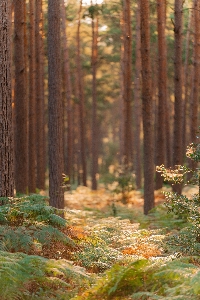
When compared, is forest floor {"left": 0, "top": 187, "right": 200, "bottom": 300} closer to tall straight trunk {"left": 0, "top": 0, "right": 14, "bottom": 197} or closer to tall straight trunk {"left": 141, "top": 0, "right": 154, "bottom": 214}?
tall straight trunk {"left": 0, "top": 0, "right": 14, "bottom": 197}

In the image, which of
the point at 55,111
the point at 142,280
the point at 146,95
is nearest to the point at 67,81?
the point at 146,95

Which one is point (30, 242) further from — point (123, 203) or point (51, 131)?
point (123, 203)

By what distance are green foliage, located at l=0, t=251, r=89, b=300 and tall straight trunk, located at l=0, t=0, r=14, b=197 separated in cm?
354

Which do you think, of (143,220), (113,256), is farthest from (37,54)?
(113,256)

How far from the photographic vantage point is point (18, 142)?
16.2 m

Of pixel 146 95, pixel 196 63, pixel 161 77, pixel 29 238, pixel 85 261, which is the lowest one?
pixel 85 261

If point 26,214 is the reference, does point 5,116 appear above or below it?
above

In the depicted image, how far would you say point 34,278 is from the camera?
24.0 ft

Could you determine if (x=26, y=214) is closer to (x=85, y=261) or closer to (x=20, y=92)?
(x=85, y=261)

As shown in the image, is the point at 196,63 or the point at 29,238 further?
the point at 196,63

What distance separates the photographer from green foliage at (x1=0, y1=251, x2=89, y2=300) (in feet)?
22.1

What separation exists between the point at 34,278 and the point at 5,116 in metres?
4.47

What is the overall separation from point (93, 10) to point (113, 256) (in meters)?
17.8

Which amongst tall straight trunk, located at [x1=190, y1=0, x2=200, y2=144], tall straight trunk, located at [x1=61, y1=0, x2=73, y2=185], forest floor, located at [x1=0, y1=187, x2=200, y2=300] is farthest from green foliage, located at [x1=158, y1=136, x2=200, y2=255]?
tall straight trunk, located at [x1=61, y1=0, x2=73, y2=185]
